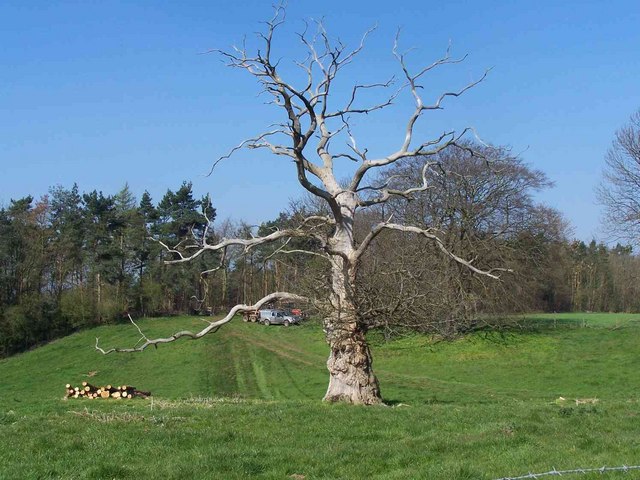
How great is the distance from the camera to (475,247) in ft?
133

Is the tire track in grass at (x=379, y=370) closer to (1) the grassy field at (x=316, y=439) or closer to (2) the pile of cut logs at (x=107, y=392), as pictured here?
(1) the grassy field at (x=316, y=439)

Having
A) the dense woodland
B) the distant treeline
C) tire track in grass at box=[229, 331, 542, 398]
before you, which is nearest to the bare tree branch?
the dense woodland

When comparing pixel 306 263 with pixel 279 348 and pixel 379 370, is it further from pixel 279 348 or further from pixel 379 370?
pixel 279 348

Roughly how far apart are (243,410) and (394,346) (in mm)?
31379

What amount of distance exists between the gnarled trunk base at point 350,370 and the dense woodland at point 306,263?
2.14 feet

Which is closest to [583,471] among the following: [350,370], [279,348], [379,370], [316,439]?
[316,439]

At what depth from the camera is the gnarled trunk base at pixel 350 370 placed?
56.3ft

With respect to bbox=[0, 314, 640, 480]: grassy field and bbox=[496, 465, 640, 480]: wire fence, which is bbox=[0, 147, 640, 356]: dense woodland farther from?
bbox=[496, 465, 640, 480]: wire fence

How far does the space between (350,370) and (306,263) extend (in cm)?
457

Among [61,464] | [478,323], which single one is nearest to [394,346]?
[478,323]

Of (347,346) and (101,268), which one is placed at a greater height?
(101,268)

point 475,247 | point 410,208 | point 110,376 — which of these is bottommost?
point 110,376

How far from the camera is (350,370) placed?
56.4ft

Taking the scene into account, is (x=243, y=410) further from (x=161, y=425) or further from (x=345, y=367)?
(x=345, y=367)
